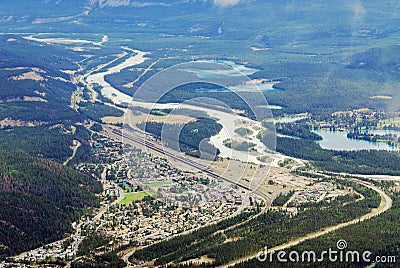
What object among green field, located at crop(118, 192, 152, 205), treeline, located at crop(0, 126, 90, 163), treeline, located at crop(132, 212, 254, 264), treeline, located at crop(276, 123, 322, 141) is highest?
treeline, located at crop(0, 126, 90, 163)

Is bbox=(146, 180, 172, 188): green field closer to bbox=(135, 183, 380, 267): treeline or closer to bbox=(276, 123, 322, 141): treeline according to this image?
bbox=(135, 183, 380, 267): treeline

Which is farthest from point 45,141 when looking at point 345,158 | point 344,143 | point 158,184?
point 344,143

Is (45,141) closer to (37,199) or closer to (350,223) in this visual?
(37,199)

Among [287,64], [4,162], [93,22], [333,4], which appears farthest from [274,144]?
[93,22]

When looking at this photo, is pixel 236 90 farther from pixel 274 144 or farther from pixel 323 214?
pixel 323 214

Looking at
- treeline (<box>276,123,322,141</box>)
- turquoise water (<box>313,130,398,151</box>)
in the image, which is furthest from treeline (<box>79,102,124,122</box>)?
turquoise water (<box>313,130,398,151</box>)

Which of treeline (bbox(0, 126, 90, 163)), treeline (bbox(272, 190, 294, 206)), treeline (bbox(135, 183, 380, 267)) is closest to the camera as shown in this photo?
treeline (bbox(135, 183, 380, 267))
